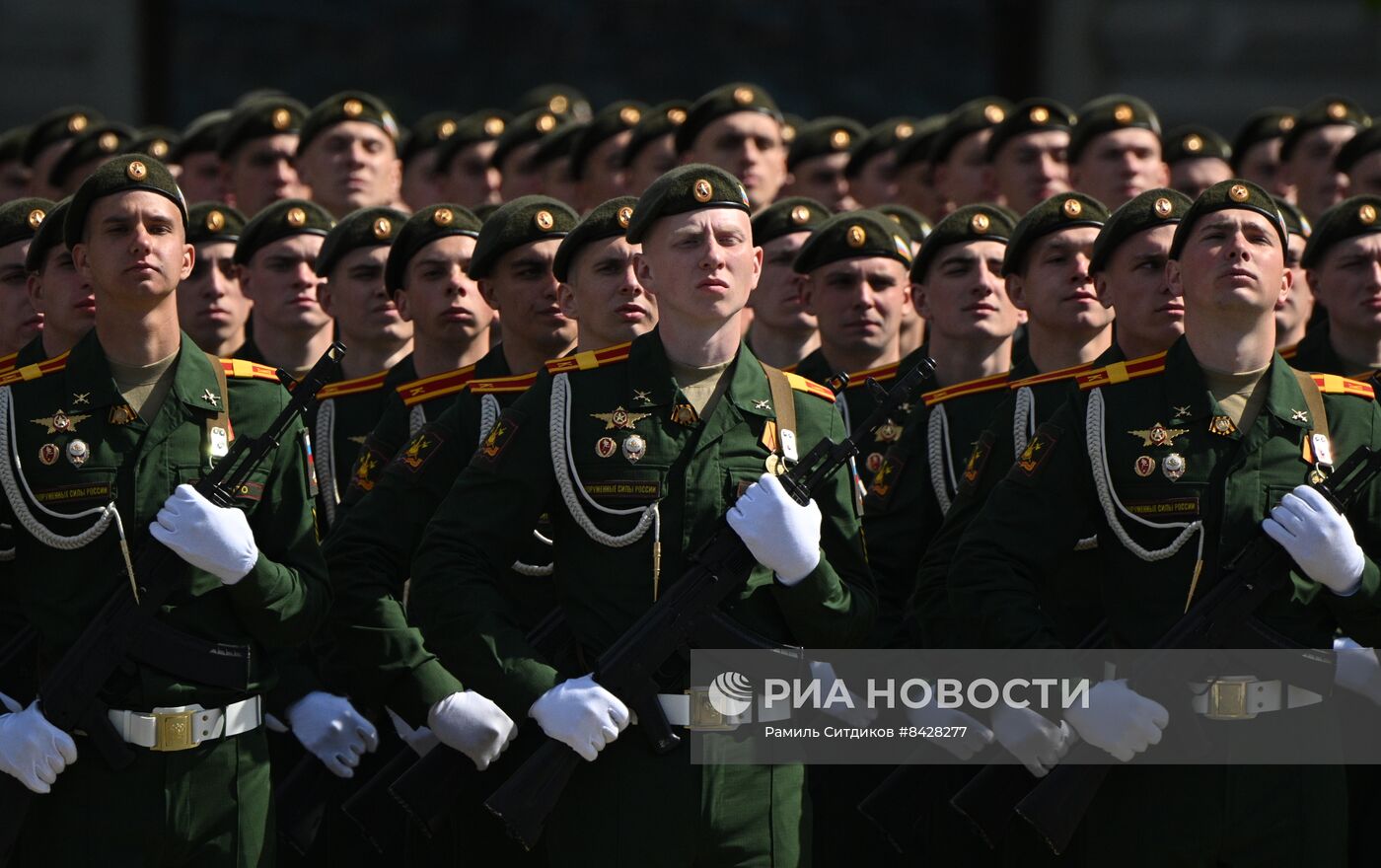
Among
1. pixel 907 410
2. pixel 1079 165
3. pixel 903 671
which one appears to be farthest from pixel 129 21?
pixel 903 671

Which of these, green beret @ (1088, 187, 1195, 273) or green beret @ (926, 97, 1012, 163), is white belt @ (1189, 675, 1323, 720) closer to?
green beret @ (1088, 187, 1195, 273)

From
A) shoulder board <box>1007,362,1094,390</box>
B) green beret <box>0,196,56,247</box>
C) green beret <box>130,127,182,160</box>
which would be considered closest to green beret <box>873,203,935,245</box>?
shoulder board <box>1007,362,1094,390</box>

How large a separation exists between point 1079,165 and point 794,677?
4.80 m

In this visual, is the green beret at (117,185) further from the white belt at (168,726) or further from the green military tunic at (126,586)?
the white belt at (168,726)

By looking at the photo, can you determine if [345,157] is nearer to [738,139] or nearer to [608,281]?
[738,139]

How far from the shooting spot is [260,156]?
37.7 feet

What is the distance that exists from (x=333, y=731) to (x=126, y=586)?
1291mm

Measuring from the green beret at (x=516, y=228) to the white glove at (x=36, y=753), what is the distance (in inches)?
Answer: 96.1

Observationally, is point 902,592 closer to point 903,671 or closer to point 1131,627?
point 903,671

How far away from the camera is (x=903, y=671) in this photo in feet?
24.5

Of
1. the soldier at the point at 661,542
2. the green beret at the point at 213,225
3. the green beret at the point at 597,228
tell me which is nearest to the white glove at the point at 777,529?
the soldier at the point at 661,542

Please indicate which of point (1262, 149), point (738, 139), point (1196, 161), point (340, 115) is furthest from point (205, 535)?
point (1262, 149)

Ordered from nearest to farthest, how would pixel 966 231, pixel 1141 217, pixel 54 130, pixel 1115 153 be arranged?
pixel 1141 217, pixel 966 231, pixel 1115 153, pixel 54 130

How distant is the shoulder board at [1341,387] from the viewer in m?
7.14
